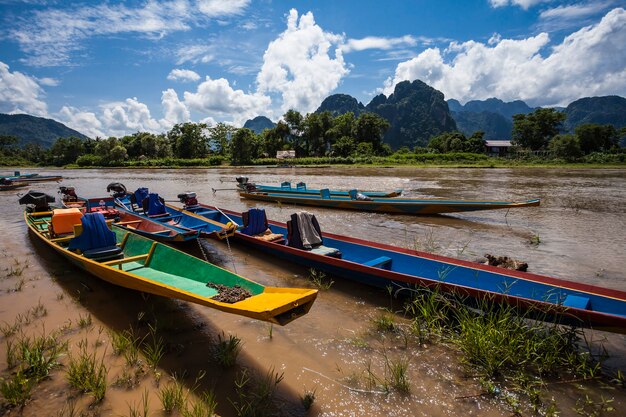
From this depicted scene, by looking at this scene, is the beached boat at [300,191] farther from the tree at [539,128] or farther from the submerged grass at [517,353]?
the tree at [539,128]

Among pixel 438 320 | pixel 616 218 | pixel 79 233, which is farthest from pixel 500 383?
pixel 616 218

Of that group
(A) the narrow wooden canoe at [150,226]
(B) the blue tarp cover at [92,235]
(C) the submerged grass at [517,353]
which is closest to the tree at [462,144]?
(A) the narrow wooden canoe at [150,226]

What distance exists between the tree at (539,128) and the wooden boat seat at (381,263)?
2492 inches

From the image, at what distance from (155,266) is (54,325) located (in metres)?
1.81

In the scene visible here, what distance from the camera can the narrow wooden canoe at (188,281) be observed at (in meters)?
3.94

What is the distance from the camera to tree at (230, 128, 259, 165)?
201 feet

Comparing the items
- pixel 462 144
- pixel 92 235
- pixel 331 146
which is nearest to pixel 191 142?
pixel 331 146

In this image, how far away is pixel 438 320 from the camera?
18.3 ft

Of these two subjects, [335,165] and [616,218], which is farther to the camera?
[335,165]

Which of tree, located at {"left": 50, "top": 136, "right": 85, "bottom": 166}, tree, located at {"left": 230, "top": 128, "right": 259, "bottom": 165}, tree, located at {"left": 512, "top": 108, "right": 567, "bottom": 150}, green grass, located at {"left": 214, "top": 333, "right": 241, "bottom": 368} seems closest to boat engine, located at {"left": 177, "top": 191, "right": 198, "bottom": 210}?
green grass, located at {"left": 214, "top": 333, "right": 241, "bottom": 368}

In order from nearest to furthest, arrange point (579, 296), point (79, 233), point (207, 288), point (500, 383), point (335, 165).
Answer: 1. point (500, 383)
2. point (579, 296)
3. point (207, 288)
4. point (79, 233)
5. point (335, 165)

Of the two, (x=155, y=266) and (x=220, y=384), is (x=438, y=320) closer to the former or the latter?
(x=220, y=384)

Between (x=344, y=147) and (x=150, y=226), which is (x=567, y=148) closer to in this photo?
→ (x=344, y=147)

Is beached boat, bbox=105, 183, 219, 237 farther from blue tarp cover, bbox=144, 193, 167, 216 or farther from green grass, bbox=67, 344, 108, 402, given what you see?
green grass, bbox=67, 344, 108, 402
